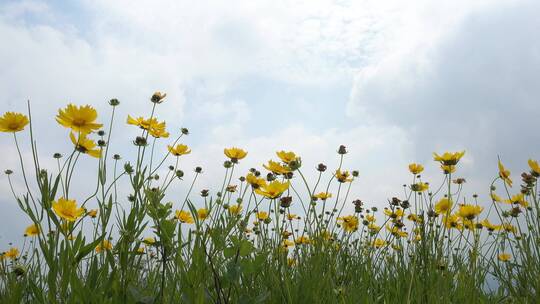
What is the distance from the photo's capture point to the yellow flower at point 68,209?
126cm

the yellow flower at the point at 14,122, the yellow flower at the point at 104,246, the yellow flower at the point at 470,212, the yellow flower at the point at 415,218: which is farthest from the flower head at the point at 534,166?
the yellow flower at the point at 14,122

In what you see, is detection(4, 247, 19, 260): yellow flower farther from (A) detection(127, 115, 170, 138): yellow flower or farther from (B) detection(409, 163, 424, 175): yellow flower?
(B) detection(409, 163, 424, 175): yellow flower

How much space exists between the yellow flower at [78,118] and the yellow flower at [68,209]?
311 millimetres

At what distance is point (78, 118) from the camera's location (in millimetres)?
1553

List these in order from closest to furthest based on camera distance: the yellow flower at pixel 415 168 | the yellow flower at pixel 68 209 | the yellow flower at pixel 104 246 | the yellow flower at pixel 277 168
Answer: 1. the yellow flower at pixel 68 209
2. the yellow flower at pixel 104 246
3. the yellow flower at pixel 277 168
4. the yellow flower at pixel 415 168

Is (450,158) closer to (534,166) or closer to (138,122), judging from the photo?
(534,166)

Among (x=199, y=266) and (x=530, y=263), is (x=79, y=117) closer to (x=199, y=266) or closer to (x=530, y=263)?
(x=199, y=266)

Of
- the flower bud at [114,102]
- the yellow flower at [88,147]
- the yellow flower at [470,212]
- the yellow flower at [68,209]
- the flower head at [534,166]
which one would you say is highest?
the flower bud at [114,102]

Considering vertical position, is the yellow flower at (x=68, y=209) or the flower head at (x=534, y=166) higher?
the flower head at (x=534, y=166)

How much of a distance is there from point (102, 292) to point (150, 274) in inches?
34.2

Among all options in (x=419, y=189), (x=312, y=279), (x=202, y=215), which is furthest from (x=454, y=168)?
(x=202, y=215)

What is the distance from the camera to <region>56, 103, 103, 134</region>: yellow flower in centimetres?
155

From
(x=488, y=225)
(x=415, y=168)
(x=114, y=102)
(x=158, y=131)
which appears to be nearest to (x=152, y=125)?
(x=158, y=131)

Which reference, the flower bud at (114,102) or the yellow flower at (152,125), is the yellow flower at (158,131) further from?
the flower bud at (114,102)
